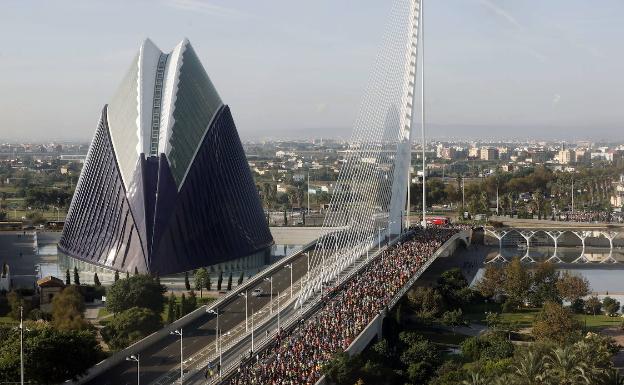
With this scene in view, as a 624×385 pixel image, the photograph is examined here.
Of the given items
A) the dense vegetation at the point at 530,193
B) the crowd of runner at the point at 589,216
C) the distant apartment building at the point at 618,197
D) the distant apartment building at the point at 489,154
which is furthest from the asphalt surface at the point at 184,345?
the distant apartment building at the point at 489,154

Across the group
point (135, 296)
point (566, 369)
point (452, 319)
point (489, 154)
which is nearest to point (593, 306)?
point (452, 319)

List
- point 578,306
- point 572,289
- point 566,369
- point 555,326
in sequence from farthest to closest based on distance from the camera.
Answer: point 572,289
point 578,306
point 555,326
point 566,369

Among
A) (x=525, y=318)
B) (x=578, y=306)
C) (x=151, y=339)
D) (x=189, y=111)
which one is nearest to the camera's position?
(x=151, y=339)

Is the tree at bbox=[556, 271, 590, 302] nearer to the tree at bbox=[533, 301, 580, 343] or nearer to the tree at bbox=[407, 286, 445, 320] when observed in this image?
the tree at bbox=[407, 286, 445, 320]

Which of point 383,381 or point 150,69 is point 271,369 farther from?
point 150,69

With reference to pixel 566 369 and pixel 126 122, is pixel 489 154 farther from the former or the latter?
pixel 566 369

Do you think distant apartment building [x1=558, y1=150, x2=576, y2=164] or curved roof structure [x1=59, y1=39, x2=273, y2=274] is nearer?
curved roof structure [x1=59, y1=39, x2=273, y2=274]

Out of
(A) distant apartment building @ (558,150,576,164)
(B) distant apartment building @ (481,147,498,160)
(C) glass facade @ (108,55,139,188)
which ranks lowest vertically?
(C) glass facade @ (108,55,139,188)

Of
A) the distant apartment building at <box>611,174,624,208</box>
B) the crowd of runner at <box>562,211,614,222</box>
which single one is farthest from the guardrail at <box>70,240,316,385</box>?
the distant apartment building at <box>611,174,624,208</box>
